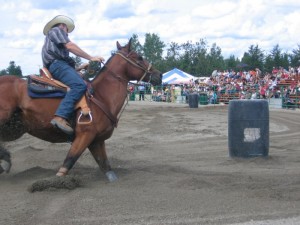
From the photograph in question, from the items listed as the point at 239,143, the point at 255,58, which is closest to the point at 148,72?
the point at 239,143

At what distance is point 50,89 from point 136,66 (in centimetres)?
147

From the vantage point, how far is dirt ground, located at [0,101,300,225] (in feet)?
17.8

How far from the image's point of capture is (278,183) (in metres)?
7.00

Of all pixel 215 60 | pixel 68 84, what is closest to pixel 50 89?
pixel 68 84

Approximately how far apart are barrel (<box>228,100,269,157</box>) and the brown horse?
79.3 inches

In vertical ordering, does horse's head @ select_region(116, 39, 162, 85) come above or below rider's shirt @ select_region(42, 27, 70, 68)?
below

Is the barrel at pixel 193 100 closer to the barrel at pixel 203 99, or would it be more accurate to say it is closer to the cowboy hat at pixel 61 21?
the barrel at pixel 203 99

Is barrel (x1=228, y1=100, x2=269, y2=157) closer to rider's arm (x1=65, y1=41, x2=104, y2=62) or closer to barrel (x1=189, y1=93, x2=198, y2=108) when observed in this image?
rider's arm (x1=65, y1=41, x2=104, y2=62)

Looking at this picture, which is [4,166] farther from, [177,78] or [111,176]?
[177,78]

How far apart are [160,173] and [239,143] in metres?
2.12

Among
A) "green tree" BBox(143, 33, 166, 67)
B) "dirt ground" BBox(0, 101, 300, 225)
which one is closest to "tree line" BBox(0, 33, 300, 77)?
"green tree" BBox(143, 33, 166, 67)

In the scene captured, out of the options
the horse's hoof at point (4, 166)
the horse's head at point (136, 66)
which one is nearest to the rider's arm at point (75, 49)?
the horse's head at point (136, 66)

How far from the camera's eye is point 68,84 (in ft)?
23.9

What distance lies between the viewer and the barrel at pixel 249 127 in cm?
926
